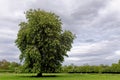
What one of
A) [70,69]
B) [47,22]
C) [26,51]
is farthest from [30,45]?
[70,69]

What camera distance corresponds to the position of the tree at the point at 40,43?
59156 millimetres

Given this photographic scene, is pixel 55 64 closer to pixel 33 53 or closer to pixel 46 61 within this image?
pixel 46 61

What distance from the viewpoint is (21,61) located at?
6334 centimetres

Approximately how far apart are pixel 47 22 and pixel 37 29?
277 cm

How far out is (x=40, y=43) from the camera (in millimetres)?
59906

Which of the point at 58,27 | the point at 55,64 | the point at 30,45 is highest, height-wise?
the point at 58,27

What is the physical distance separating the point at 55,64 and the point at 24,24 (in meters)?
12.1

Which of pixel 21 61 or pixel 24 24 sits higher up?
pixel 24 24

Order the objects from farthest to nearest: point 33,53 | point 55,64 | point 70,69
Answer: point 70,69
point 55,64
point 33,53

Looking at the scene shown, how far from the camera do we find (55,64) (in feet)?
201

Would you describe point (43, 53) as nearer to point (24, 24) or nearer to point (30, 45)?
point (30, 45)

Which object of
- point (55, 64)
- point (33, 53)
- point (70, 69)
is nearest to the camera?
point (33, 53)

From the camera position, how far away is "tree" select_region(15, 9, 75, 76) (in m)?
59.2

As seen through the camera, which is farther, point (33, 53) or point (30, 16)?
point (30, 16)
